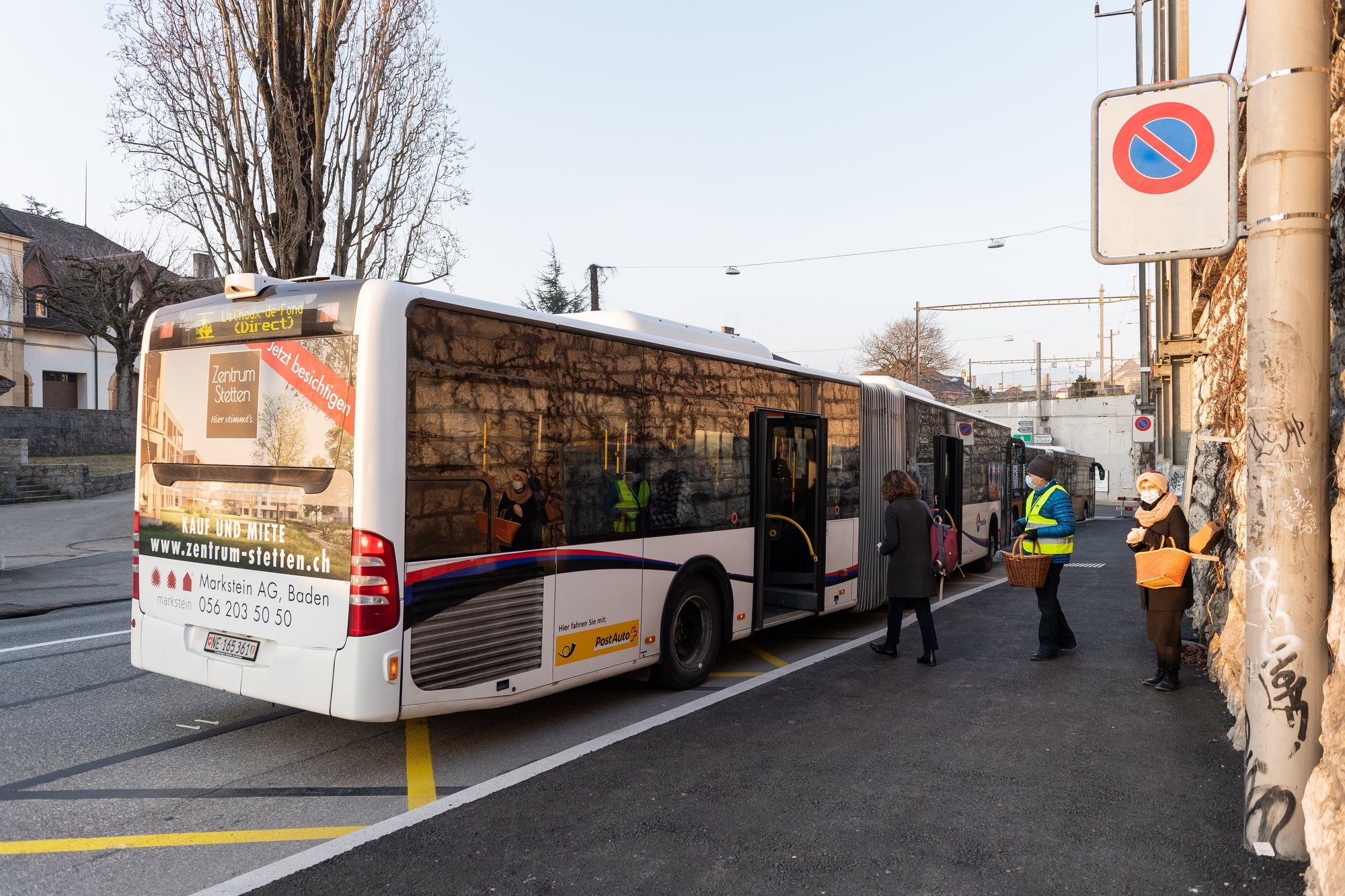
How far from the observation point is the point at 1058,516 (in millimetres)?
8305

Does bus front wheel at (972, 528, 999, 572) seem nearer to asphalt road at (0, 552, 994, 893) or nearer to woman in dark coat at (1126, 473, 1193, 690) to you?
asphalt road at (0, 552, 994, 893)

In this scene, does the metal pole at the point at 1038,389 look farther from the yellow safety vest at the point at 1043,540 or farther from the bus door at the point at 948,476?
the yellow safety vest at the point at 1043,540

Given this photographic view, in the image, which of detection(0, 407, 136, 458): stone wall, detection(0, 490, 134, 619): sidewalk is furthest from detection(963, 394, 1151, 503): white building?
detection(0, 490, 134, 619): sidewalk

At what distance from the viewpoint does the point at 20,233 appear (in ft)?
129

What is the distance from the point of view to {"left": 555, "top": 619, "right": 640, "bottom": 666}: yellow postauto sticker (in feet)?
19.7

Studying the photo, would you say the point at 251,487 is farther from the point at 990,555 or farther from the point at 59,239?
the point at 59,239

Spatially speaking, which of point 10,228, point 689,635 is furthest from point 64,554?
point 10,228

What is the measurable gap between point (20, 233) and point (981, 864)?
46790 millimetres

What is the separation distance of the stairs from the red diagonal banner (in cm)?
2274

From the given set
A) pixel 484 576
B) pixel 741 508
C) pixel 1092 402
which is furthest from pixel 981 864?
pixel 1092 402

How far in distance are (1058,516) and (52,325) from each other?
46.7 metres

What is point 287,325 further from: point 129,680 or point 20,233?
point 20,233

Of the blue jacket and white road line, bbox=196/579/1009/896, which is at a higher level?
the blue jacket

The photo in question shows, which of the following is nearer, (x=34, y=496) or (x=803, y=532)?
(x=803, y=532)
